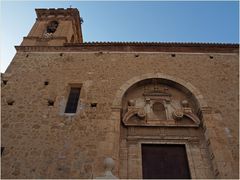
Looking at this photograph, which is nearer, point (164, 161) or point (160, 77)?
point (164, 161)

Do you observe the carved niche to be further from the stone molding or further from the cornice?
the cornice

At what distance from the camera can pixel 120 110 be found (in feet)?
25.5

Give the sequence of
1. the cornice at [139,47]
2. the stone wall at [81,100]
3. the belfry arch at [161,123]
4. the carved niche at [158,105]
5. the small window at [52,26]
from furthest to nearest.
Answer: the small window at [52,26] < the cornice at [139,47] < the carved niche at [158,105] < the belfry arch at [161,123] < the stone wall at [81,100]

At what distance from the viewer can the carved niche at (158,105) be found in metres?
7.86

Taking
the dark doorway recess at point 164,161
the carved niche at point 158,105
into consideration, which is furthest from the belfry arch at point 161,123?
the dark doorway recess at point 164,161

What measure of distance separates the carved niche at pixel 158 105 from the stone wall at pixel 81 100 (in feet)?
1.71

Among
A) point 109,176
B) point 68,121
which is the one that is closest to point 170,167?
point 109,176

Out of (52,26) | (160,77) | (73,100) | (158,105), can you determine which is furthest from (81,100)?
(52,26)

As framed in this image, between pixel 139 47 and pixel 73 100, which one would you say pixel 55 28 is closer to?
pixel 139 47

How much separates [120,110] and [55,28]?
6892 millimetres

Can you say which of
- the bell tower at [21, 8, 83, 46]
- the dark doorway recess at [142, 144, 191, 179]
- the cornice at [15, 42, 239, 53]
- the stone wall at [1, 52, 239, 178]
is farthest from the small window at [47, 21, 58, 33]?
the dark doorway recess at [142, 144, 191, 179]

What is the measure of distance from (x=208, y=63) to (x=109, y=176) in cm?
639

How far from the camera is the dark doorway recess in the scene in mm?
6582

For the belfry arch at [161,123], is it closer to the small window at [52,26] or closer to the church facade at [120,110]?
the church facade at [120,110]
